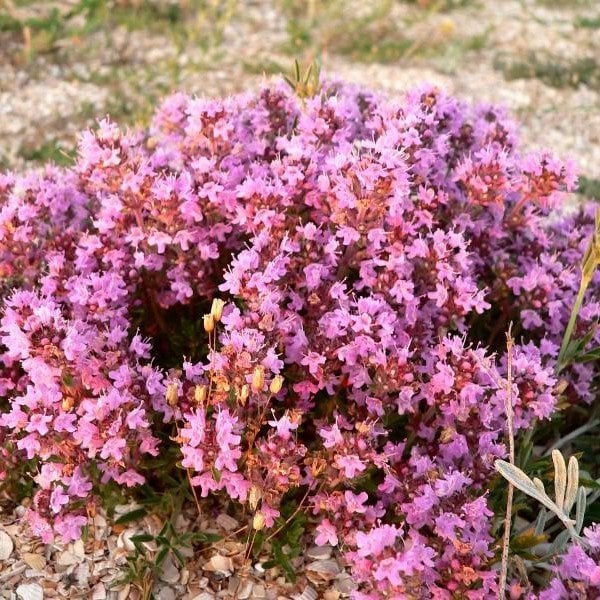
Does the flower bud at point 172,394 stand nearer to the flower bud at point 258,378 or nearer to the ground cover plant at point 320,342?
the ground cover plant at point 320,342

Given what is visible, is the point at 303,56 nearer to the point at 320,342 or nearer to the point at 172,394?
the point at 320,342

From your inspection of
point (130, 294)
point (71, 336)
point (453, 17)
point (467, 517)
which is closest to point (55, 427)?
point (71, 336)

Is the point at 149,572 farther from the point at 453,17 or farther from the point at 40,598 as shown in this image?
the point at 453,17

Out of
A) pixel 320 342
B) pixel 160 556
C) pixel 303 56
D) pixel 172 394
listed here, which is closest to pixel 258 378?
pixel 172 394

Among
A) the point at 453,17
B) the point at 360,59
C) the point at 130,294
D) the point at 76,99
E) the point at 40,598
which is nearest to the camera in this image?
the point at 40,598

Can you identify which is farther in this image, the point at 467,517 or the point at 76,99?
the point at 76,99

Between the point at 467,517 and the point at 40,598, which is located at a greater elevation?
the point at 467,517

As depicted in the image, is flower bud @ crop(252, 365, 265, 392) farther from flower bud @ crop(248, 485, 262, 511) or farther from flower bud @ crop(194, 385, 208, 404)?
flower bud @ crop(248, 485, 262, 511)
